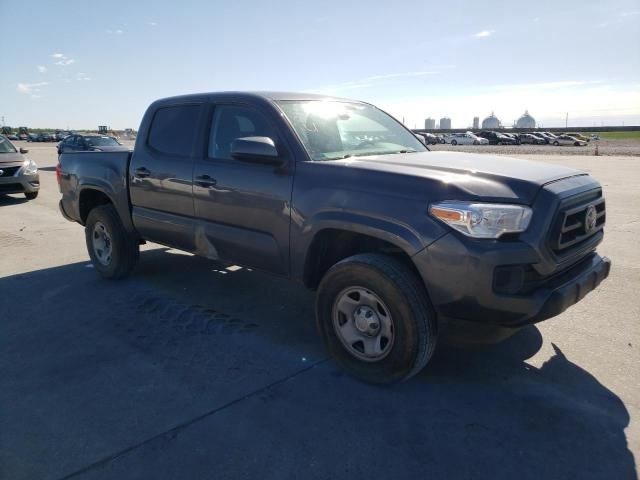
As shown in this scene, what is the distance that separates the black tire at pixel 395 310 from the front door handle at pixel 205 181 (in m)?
1.41

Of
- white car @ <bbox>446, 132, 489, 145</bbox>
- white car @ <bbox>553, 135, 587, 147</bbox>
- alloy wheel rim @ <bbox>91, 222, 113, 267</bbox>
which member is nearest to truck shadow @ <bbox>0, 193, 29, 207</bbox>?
alloy wheel rim @ <bbox>91, 222, 113, 267</bbox>

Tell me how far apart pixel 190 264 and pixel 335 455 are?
408 centimetres

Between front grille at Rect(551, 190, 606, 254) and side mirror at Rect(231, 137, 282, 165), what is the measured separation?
1899 mm

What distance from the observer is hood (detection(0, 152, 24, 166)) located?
11.2m

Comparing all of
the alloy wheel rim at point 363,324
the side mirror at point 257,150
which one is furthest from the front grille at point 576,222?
the side mirror at point 257,150

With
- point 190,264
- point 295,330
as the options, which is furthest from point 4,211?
point 295,330

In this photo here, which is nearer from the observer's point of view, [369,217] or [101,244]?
[369,217]

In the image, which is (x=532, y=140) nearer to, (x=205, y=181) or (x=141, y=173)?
(x=141, y=173)

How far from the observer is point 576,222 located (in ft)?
10.1

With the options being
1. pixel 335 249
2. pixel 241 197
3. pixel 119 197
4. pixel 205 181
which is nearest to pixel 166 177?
pixel 205 181

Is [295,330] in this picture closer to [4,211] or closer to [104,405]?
[104,405]

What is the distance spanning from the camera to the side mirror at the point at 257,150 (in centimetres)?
348

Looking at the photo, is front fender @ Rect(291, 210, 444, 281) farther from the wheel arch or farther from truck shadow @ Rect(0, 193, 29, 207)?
truck shadow @ Rect(0, 193, 29, 207)

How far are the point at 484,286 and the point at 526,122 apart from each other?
479ft
